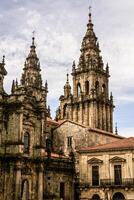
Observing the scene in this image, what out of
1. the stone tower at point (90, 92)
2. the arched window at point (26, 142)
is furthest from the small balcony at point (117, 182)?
the stone tower at point (90, 92)

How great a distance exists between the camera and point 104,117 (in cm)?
7144

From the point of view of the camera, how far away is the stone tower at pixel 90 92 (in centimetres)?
7006

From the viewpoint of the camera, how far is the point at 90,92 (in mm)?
70562

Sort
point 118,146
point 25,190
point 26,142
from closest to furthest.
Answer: point 25,190, point 26,142, point 118,146

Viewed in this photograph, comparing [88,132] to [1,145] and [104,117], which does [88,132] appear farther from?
[104,117]

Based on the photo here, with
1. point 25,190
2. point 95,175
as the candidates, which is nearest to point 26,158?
point 25,190

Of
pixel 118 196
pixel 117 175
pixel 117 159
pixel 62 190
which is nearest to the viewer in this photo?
pixel 118 196

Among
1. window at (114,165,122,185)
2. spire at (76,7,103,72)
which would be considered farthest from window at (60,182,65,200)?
spire at (76,7,103,72)

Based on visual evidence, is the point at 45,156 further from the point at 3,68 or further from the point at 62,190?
the point at 3,68

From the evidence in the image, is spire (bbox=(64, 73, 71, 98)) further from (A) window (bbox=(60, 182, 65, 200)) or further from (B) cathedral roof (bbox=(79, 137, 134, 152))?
(A) window (bbox=(60, 182, 65, 200))

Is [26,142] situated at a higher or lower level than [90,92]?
lower

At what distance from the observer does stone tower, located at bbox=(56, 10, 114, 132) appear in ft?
230

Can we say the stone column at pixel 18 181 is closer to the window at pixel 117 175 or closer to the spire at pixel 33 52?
the window at pixel 117 175

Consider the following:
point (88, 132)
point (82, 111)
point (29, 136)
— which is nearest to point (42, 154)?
point (29, 136)
